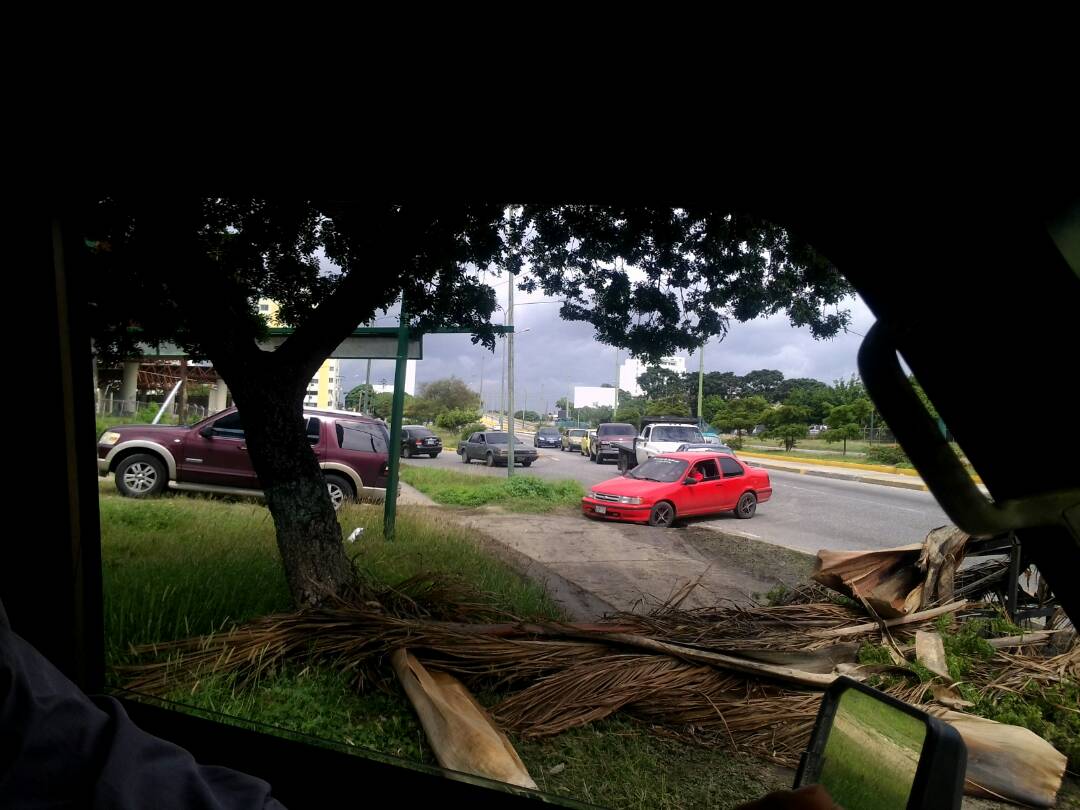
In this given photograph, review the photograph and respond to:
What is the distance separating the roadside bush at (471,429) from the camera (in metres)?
4.74

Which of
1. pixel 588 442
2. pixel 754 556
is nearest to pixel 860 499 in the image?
pixel 754 556

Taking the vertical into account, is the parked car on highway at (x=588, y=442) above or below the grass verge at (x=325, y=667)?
above

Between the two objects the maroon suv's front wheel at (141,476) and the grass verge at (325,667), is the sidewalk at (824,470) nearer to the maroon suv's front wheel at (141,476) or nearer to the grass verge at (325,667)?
the grass verge at (325,667)

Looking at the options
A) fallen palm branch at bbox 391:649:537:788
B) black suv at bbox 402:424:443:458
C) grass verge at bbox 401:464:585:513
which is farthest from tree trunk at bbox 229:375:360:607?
grass verge at bbox 401:464:585:513

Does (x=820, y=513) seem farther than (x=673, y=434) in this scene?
No

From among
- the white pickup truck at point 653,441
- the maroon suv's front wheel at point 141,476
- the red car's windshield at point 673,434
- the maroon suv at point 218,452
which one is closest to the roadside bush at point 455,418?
the maroon suv at point 218,452

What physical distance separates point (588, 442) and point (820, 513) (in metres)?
2.29

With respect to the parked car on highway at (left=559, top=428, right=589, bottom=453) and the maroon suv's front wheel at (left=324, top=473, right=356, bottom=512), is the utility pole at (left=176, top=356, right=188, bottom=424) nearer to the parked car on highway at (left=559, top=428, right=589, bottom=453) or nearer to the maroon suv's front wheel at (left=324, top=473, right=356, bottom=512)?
the maroon suv's front wheel at (left=324, top=473, right=356, bottom=512)

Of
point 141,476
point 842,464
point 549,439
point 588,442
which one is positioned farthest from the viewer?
point 549,439

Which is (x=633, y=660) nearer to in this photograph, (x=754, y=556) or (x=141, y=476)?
(x=754, y=556)

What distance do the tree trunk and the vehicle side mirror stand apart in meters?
2.76

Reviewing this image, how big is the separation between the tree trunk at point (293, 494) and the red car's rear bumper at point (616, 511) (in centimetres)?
197

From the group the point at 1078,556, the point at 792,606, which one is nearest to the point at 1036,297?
the point at 1078,556

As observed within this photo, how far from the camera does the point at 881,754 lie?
743mm
